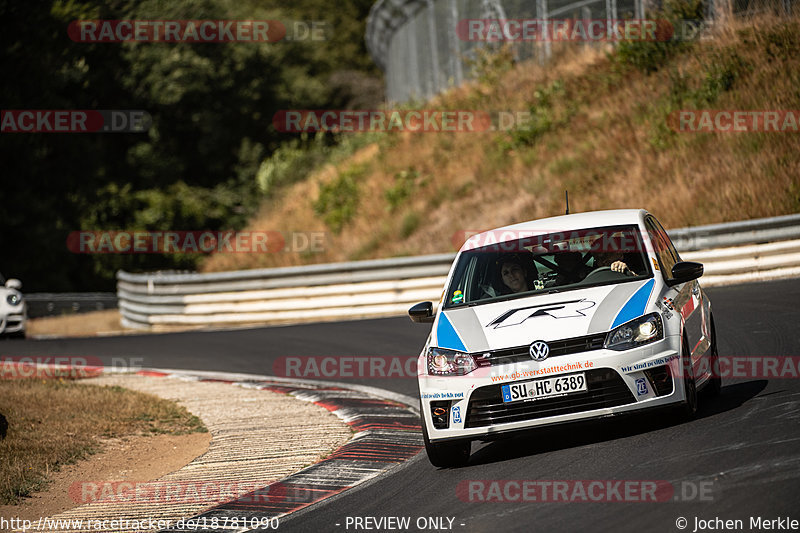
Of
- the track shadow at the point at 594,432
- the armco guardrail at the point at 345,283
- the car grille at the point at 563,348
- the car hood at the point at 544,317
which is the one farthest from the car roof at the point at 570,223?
the armco guardrail at the point at 345,283

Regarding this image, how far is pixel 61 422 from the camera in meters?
10.5

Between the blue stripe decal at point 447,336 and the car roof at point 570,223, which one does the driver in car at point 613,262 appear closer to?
the car roof at point 570,223

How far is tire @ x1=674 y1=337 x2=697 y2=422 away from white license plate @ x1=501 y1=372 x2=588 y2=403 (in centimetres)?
78

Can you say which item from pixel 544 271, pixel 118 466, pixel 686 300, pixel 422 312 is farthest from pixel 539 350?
pixel 118 466

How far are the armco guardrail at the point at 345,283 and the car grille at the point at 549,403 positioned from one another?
32.9 feet

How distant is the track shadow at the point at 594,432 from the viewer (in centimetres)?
721

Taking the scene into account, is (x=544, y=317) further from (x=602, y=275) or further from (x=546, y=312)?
(x=602, y=275)

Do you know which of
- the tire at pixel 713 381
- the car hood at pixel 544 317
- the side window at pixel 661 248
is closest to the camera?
the car hood at pixel 544 317

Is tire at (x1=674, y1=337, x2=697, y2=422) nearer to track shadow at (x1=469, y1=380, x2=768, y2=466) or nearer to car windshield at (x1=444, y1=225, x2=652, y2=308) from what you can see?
track shadow at (x1=469, y1=380, x2=768, y2=466)

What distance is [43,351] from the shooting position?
19.1 meters

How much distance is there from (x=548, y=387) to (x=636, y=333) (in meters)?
0.72

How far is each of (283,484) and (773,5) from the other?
63.2 feet

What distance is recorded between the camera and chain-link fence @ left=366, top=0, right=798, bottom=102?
984 inches

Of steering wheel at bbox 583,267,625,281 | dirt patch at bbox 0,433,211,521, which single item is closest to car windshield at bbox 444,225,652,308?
steering wheel at bbox 583,267,625,281
